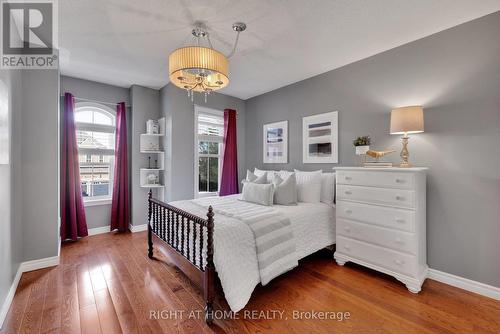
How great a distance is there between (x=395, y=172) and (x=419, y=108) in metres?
0.72

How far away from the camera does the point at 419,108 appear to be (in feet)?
7.55

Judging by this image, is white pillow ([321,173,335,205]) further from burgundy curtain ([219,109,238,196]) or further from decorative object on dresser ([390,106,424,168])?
burgundy curtain ([219,109,238,196])

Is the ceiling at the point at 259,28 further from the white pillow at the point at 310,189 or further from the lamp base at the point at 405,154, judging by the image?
the white pillow at the point at 310,189

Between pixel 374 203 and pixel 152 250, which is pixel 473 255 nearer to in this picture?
pixel 374 203

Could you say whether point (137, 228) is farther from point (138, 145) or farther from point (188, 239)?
point (188, 239)

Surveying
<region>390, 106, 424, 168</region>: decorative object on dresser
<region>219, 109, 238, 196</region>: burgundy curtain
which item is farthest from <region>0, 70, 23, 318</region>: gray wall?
<region>390, 106, 424, 168</region>: decorative object on dresser

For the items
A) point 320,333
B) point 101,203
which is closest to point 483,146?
point 320,333

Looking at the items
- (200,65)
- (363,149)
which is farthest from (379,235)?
(200,65)

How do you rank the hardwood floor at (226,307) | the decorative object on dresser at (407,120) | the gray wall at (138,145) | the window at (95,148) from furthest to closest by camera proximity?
the gray wall at (138,145)
the window at (95,148)
the decorative object on dresser at (407,120)
the hardwood floor at (226,307)

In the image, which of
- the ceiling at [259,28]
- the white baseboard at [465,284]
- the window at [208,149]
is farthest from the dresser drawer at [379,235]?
the window at [208,149]

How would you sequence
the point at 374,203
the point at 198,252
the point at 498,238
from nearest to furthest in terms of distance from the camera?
1. the point at 198,252
2. the point at 498,238
3. the point at 374,203
